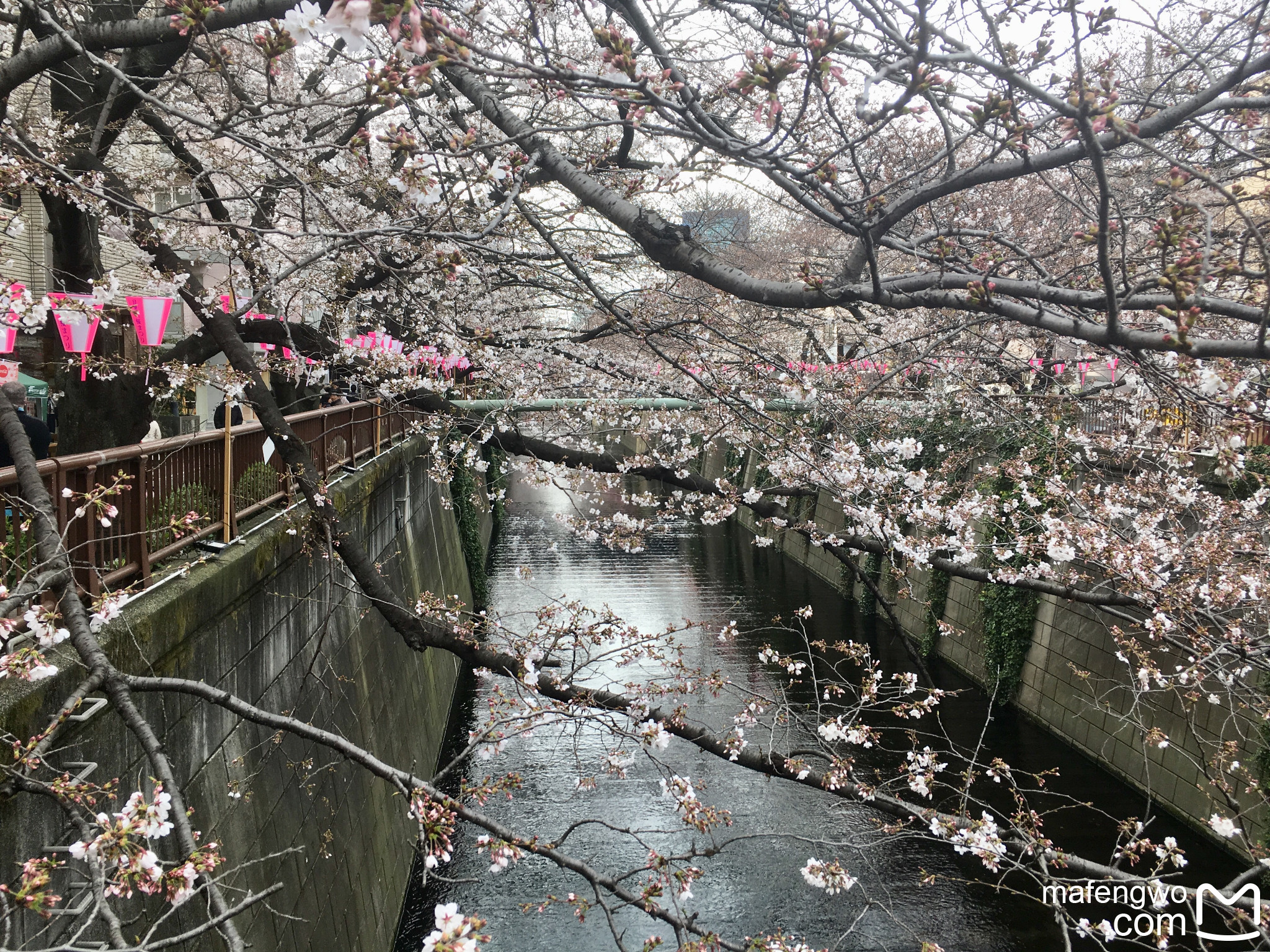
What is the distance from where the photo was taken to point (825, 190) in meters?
3.20

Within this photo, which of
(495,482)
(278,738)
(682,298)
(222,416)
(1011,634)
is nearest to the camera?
(278,738)

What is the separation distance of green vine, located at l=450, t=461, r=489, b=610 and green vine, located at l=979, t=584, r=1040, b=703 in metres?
11.6

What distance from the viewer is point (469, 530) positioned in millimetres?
21484

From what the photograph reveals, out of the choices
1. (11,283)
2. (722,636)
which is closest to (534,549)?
(722,636)

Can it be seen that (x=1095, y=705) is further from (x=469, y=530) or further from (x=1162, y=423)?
(x=469, y=530)

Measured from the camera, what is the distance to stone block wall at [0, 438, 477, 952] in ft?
12.4

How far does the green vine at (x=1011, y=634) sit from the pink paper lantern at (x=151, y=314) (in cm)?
1358

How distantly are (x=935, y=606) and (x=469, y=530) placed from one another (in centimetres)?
1140

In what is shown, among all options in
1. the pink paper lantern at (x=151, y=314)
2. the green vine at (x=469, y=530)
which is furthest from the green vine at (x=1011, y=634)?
the pink paper lantern at (x=151, y=314)

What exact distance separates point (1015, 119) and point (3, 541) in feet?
14.6

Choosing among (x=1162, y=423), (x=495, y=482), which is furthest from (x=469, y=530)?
(x=1162, y=423)

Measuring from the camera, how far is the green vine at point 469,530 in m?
20.9

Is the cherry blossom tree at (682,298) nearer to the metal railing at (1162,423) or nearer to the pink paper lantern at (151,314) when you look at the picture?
the metal railing at (1162,423)

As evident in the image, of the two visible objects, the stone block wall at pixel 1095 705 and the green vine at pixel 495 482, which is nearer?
the stone block wall at pixel 1095 705
